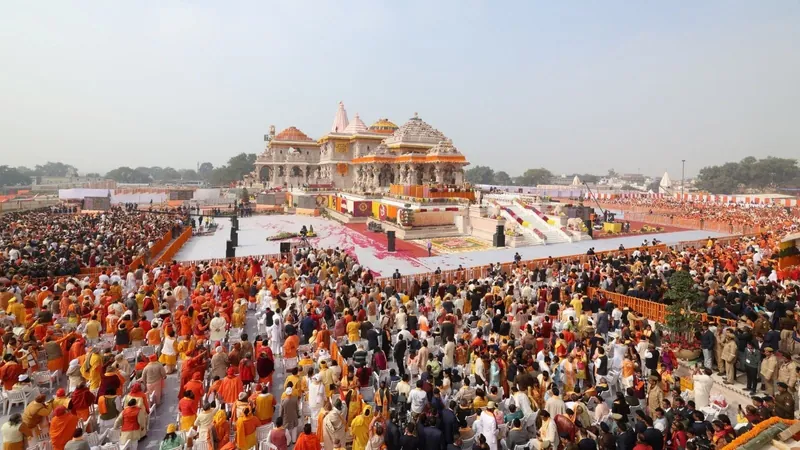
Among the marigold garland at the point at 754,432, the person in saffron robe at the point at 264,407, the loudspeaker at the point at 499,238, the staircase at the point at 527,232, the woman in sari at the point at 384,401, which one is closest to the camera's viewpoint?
the marigold garland at the point at 754,432

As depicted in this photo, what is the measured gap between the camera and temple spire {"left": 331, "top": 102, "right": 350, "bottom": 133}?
62306 mm

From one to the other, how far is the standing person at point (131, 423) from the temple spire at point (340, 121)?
5796 cm

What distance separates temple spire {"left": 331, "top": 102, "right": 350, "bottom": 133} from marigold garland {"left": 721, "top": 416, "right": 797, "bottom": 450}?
196 feet

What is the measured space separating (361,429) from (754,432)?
479 centimetres

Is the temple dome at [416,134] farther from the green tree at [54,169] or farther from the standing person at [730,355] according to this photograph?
the green tree at [54,169]

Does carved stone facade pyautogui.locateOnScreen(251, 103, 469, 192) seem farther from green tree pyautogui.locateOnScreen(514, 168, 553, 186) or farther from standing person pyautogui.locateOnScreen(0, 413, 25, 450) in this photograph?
green tree pyautogui.locateOnScreen(514, 168, 553, 186)

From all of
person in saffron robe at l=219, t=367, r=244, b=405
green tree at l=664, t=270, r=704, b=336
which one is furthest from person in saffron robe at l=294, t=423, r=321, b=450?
green tree at l=664, t=270, r=704, b=336

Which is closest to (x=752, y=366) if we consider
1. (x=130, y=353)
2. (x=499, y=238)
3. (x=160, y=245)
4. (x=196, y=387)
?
(x=196, y=387)

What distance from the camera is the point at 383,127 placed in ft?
179

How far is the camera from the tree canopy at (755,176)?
8562 cm

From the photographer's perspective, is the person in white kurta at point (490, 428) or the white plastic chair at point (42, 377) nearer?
the person in white kurta at point (490, 428)

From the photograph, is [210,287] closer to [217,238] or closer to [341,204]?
[217,238]

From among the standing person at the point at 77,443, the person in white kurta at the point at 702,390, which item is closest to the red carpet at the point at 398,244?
the person in white kurta at the point at 702,390

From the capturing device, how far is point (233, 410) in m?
6.05
